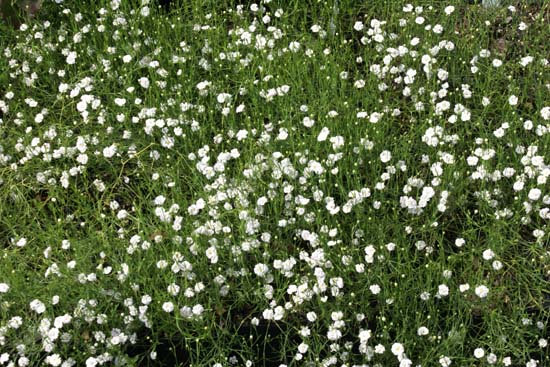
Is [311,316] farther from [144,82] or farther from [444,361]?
[144,82]

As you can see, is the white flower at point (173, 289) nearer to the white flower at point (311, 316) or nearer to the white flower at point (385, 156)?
the white flower at point (311, 316)

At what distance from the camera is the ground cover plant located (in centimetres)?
338

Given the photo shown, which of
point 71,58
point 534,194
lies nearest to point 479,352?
point 534,194

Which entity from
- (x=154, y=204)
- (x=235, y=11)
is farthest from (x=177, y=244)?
(x=235, y=11)

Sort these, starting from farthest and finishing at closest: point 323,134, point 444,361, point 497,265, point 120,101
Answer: point 120,101 < point 323,134 < point 497,265 < point 444,361

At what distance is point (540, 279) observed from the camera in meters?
3.39

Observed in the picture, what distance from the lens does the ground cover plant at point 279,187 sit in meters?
3.38

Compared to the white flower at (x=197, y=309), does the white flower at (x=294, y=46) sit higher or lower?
higher

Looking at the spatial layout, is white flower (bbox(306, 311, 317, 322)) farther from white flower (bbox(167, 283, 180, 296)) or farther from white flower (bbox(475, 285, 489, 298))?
white flower (bbox(475, 285, 489, 298))

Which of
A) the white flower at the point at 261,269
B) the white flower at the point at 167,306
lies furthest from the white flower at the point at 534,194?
the white flower at the point at 167,306

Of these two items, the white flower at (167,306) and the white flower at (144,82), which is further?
the white flower at (144,82)

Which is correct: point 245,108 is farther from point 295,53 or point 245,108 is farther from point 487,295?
point 487,295

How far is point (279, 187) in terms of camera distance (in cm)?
377

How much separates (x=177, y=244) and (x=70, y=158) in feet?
3.63
